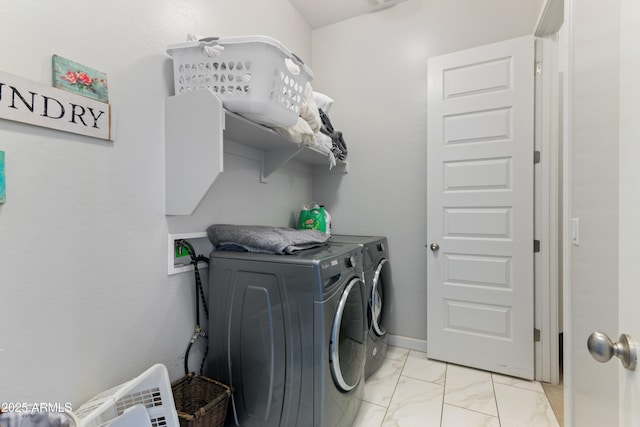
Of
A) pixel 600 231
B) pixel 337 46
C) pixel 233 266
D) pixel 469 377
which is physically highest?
pixel 337 46

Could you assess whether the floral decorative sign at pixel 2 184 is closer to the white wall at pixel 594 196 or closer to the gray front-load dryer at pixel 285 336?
the gray front-load dryer at pixel 285 336

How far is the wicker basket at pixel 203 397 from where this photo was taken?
116 centimetres

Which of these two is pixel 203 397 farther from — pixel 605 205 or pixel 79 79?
pixel 605 205

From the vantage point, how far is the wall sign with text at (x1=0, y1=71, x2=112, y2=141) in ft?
2.71

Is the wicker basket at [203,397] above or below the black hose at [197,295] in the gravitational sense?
below

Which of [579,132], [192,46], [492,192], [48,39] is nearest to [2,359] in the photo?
[48,39]

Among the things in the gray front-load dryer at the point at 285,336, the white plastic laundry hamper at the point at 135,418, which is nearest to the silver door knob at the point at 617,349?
the gray front-load dryer at the point at 285,336

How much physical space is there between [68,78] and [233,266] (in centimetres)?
92

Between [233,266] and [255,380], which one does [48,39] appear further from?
[255,380]

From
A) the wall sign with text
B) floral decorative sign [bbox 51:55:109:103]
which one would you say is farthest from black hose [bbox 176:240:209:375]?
floral decorative sign [bbox 51:55:109:103]

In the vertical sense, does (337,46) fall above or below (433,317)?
above

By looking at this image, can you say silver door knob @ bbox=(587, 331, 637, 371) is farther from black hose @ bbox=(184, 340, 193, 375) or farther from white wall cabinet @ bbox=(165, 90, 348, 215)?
black hose @ bbox=(184, 340, 193, 375)

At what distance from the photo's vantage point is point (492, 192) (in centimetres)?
201

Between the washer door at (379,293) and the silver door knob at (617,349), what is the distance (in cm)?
130
